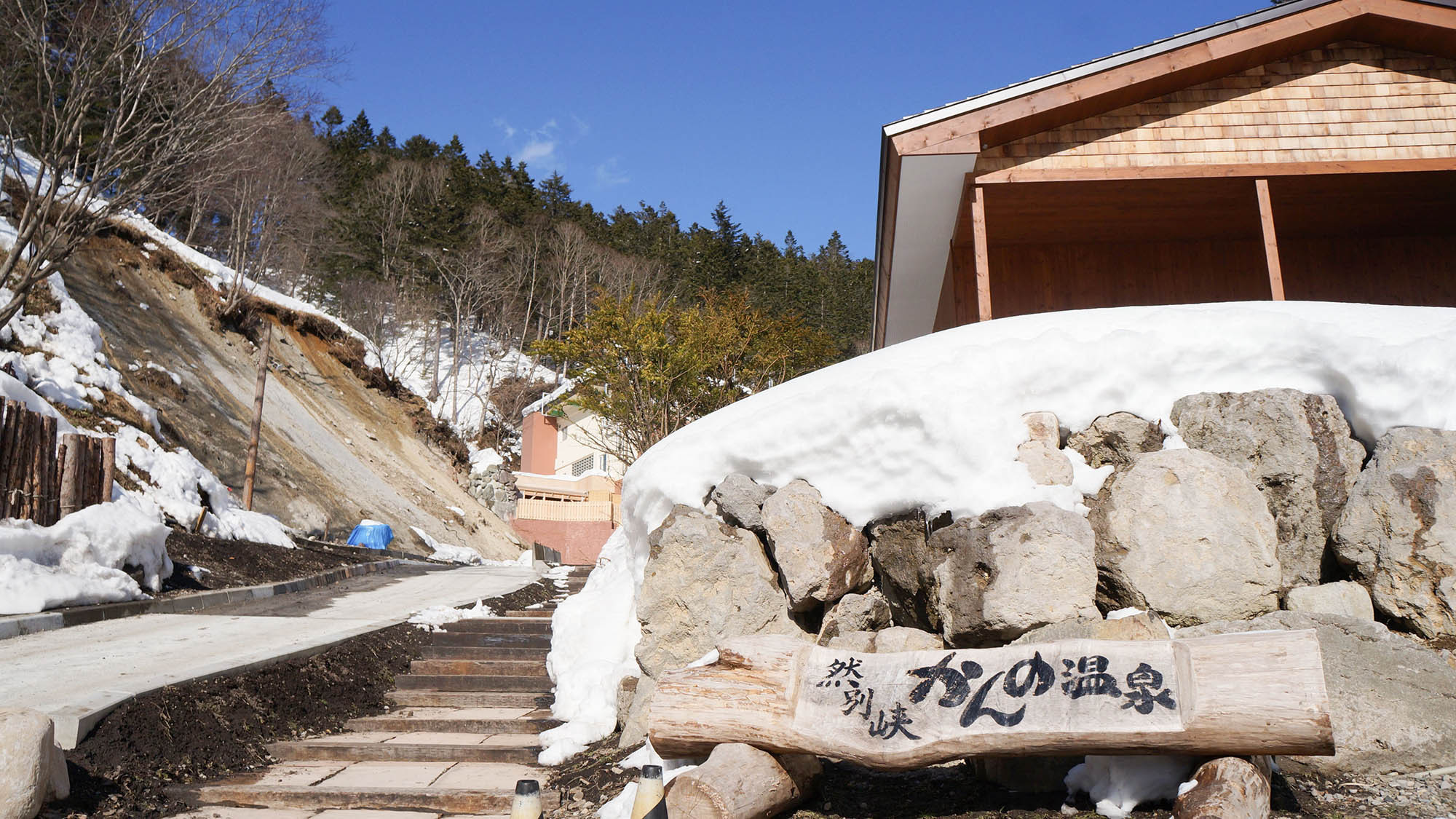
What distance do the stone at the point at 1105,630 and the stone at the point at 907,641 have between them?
599mm

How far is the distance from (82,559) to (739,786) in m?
9.05

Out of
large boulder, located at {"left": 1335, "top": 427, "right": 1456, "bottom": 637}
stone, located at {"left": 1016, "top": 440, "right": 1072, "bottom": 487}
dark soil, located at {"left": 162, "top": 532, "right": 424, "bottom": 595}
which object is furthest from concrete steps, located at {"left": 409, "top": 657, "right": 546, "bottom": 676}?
large boulder, located at {"left": 1335, "top": 427, "right": 1456, "bottom": 637}

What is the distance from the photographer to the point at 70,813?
195 inches

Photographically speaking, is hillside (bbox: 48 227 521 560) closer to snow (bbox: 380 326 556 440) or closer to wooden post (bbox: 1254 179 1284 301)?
snow (bbox: 380 326 556 440)

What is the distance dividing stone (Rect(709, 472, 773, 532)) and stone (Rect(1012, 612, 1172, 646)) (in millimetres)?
1959

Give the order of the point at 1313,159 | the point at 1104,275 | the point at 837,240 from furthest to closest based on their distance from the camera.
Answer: the point at 837,240 → the point at 1104,275 → the point at 1313,159

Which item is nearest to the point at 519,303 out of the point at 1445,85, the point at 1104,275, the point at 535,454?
the point at 535,454

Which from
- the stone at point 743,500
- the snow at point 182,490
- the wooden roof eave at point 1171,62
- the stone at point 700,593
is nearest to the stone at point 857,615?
the stone at point 700,593

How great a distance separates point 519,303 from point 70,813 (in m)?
42.1

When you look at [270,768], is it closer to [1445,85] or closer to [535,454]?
[1445,85]

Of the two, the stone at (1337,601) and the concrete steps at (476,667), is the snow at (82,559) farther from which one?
the stone at (1337,601)

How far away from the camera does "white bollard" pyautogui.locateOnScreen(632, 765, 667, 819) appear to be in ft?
13.1

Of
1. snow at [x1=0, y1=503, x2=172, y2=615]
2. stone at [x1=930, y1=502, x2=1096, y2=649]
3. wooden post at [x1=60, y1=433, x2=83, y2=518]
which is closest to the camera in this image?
stone at [x1=930, y1=502, x2=1096, y2=649]

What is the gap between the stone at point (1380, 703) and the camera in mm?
4242
